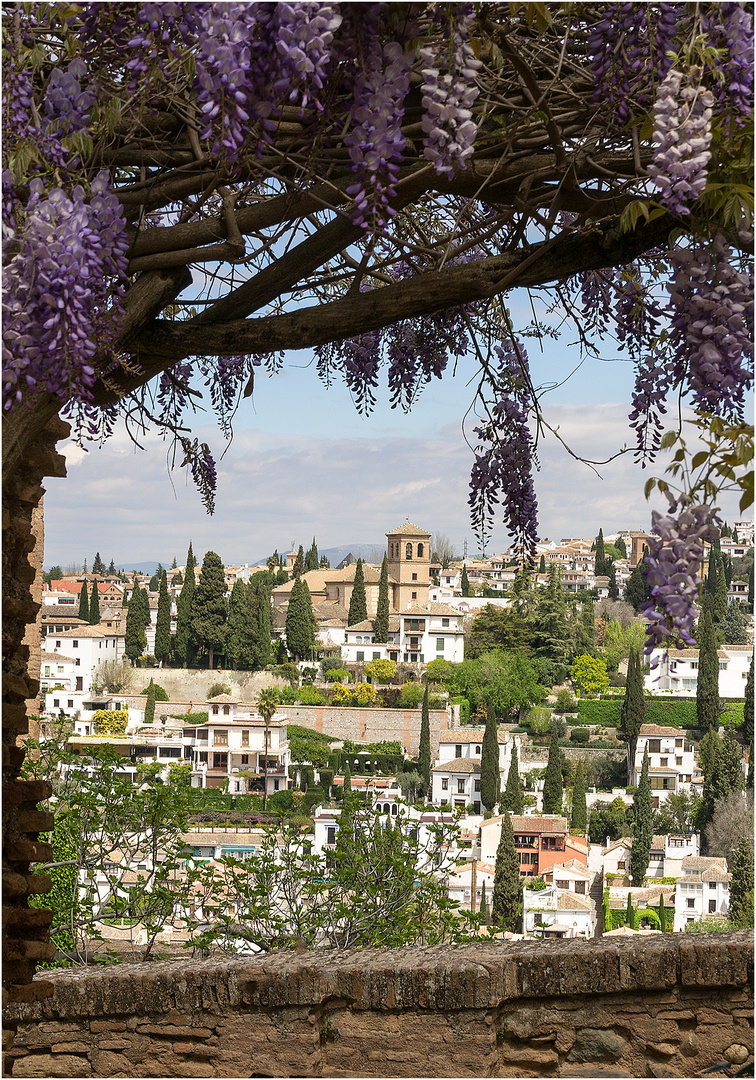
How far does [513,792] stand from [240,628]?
14589 mm

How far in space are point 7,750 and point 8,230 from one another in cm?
106

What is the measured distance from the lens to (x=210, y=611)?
4406 centimetres

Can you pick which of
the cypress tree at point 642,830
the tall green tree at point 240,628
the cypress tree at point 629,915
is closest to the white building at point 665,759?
the cypress tree at point 642,830

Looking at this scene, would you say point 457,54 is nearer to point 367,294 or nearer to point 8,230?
point 367,294

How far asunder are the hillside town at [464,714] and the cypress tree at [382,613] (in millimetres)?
104

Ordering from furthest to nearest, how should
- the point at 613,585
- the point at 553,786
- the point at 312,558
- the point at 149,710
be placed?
1. the point at 312,558
2. the point at 613,585
3. the point at 149,710
4. the point at 553,786

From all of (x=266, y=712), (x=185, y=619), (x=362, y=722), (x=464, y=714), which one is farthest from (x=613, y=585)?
(x=266, y=712)

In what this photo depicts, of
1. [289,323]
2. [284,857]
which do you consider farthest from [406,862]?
[289,323]

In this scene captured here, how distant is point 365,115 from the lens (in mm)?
1594

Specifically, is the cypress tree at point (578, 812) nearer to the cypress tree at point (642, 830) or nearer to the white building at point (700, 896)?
the cypress tree at point (642, 830)

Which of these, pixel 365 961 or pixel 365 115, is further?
pixel 365 961

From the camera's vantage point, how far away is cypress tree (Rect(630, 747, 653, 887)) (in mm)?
33188

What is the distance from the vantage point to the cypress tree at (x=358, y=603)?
49500 mm

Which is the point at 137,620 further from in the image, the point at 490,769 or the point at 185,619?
the point at 490,769
